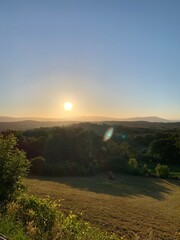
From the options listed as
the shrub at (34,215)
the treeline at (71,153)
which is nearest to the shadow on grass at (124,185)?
the treeline at (71,153)

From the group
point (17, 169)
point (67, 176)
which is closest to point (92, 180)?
point (67, 176)

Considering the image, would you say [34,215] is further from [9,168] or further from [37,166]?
[37,166]

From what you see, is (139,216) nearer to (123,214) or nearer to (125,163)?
(123,214)

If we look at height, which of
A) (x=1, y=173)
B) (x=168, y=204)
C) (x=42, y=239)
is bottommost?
(x=168, y=204)

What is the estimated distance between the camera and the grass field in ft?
67.8

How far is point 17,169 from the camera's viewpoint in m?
12.5

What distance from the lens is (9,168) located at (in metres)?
12.4

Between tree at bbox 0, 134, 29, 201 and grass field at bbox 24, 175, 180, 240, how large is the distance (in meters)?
6.88

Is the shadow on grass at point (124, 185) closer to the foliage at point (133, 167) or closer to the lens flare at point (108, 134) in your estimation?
the foliage at point (133, 167)

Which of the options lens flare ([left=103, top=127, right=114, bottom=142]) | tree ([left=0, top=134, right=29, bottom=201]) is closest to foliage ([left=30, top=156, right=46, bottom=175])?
lens flare ([left=103, top=127, right=114, bottom=142])

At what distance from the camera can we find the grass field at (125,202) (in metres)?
20.7

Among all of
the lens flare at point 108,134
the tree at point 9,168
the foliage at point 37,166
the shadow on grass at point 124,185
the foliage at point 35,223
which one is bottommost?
the shadow on grass at point 124,185

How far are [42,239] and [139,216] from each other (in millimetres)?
17565

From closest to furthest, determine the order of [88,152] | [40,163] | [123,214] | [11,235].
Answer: [11,235] < [123,214] < [40,163] < [88,152]
